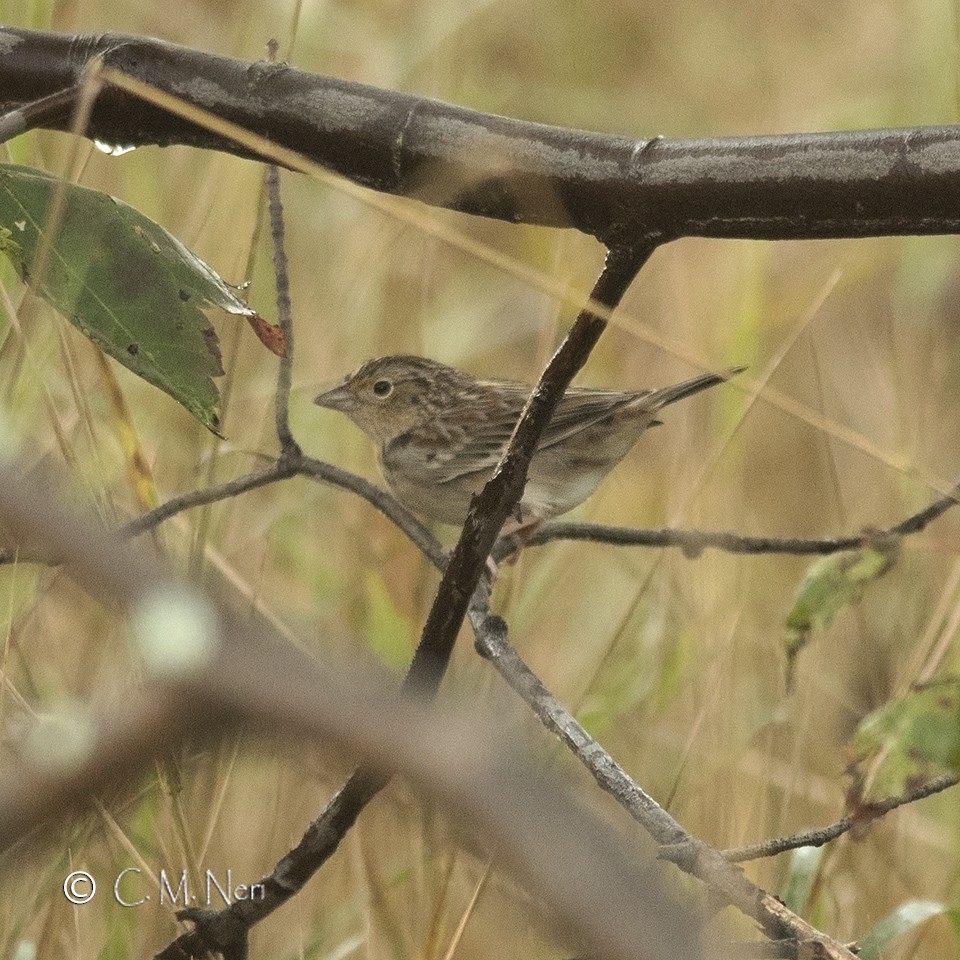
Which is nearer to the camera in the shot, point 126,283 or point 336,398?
point 126,283

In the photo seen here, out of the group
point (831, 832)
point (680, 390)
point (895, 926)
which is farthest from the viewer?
point (680, 390)

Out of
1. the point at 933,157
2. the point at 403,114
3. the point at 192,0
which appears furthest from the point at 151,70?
the point at 192,0

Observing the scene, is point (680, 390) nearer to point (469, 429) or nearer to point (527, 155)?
point (469, 429)

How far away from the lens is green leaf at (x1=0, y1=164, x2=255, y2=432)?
1.14 metres

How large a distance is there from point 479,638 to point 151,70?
2.26 ft

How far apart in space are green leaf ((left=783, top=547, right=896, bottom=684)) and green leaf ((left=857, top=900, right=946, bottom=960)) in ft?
1.12

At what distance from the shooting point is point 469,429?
330cm

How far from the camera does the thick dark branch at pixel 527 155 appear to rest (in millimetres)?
1076

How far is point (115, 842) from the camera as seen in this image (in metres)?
1.74

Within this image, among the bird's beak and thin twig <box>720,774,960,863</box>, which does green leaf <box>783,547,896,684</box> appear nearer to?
thin twig <box>720,774,960,863</box>

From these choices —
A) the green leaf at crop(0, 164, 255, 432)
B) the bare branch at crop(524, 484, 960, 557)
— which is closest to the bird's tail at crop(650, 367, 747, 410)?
the bare branch at crop(524, 484, 960, 557)

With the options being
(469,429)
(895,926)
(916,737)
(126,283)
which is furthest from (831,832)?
(469,429)

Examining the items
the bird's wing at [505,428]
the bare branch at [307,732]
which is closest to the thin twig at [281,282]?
the bird's wing at [505,428]

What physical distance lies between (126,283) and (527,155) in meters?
0.32
